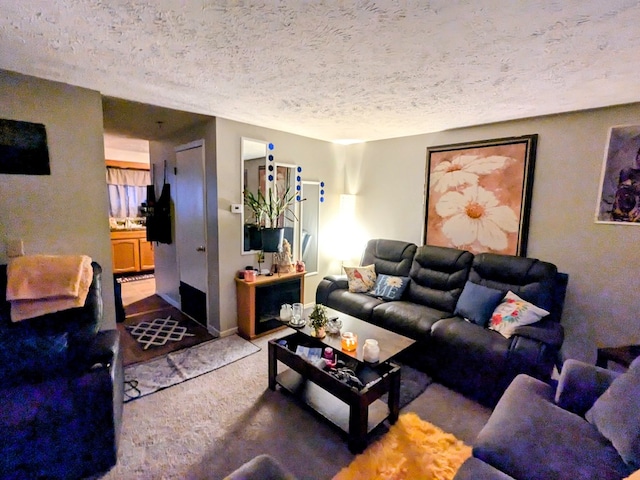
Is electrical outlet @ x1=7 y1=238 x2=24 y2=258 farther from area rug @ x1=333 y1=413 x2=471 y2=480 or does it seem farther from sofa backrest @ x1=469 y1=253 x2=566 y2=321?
sofa backrest @ x1=469 y1=253 x2=566 y2=321

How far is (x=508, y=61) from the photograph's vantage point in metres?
1.70

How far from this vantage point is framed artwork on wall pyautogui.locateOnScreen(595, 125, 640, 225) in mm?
2377

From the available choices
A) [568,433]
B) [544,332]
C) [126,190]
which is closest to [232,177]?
[544,332]

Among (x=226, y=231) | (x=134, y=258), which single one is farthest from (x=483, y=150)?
(x=134, y=258)

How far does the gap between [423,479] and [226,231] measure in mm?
2673

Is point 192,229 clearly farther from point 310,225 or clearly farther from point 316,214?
point 316,214

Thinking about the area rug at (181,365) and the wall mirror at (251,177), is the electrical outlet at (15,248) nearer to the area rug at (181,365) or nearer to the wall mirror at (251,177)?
the area rug at (181,365)

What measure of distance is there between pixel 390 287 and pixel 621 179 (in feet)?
7.06

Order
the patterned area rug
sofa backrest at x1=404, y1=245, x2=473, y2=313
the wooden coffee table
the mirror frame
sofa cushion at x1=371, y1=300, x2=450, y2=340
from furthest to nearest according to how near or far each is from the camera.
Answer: the mirror frame < the patterned area rug < sofa backrest at x1=404, y1=245, x2=473, y2=313 < sofa cushion at x1=371, y1=300, x2=450, y2=340 < the wooden coffee table

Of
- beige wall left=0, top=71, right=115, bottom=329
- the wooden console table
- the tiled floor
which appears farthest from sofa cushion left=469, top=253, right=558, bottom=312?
beige wall left=0, top=71, right=115, bottom=329

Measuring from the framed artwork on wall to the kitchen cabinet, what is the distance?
21.3 feet

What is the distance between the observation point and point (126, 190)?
20.2 feet

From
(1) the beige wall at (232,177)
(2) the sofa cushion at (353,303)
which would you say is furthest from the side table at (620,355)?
(1) the beige wall at (232,177)

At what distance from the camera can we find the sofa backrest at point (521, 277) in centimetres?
255
